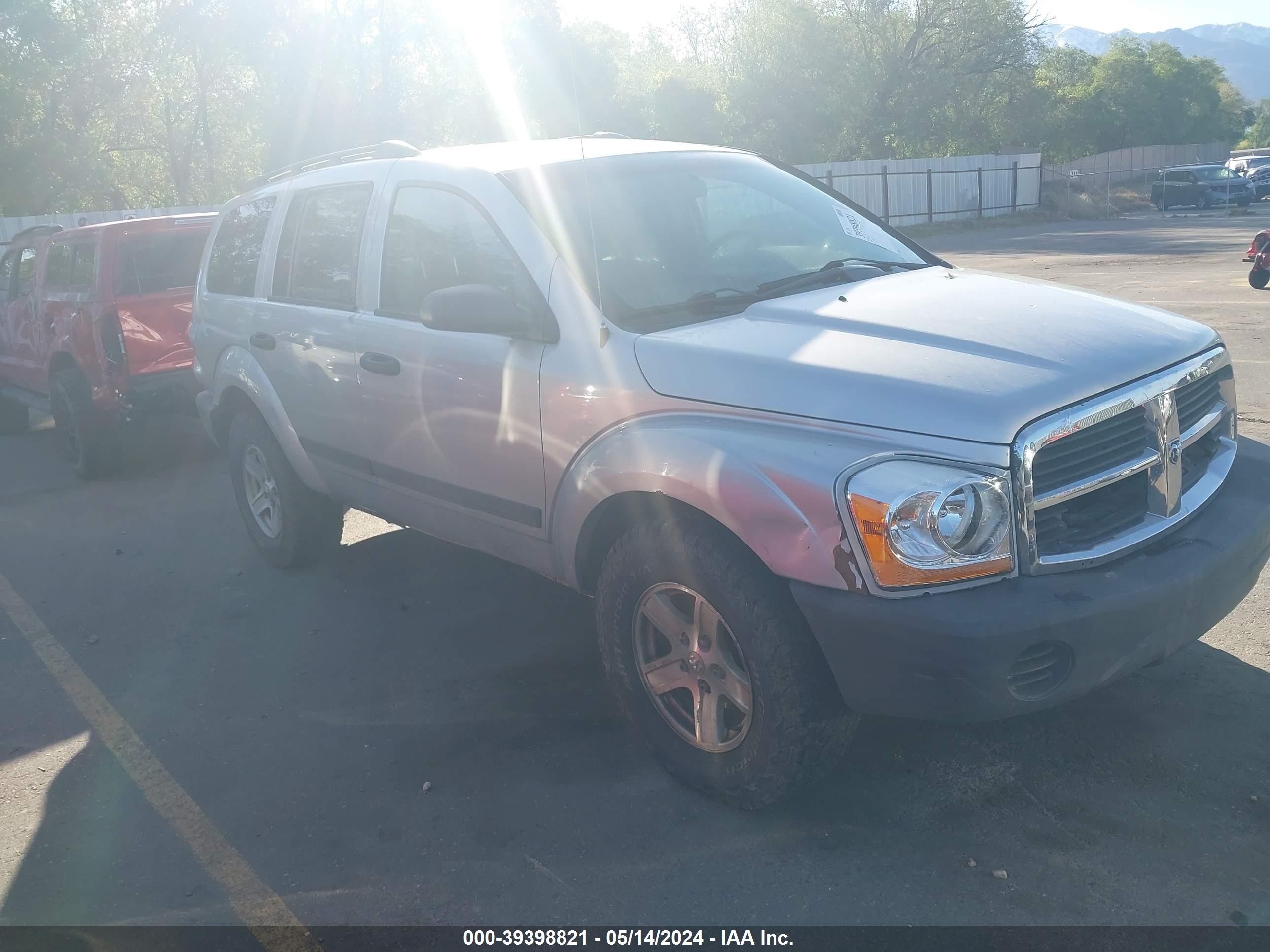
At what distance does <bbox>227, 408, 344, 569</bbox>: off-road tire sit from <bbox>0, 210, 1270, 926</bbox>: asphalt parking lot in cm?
35

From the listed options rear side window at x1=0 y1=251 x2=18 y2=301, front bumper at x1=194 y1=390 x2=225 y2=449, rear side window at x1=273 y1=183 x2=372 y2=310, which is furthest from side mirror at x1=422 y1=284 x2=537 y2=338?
rear side window at x1=0 y1=251 x2=18 y2=301

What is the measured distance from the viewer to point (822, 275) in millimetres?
3869

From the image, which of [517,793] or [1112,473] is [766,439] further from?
[517,793]

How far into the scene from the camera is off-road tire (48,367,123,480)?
812cm

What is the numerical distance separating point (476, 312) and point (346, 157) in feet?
7.22

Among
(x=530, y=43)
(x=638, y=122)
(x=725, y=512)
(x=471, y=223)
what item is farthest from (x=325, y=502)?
(x=638, y=122)

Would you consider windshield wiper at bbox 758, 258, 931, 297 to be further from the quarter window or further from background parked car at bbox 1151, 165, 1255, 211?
background parked car at bbox 1151, 165, 1255, 211

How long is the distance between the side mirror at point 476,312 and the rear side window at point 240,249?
2321mm

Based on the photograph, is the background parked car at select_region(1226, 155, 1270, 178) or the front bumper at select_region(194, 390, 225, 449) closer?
the front bumper at select_region(194, 390, 225, 449)

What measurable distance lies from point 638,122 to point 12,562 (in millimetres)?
35907

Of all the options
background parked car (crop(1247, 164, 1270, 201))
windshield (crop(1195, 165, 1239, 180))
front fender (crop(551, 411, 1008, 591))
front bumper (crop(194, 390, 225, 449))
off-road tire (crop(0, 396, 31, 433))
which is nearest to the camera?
front fender (crop(551, 411, 1008, 591))

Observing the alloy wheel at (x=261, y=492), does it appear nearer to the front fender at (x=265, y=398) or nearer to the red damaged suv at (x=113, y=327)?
the front fender at (x=265, y=398)

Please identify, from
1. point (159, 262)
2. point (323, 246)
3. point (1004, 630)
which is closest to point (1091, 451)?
point (1004, 630)

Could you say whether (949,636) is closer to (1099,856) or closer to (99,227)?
(1099,856)
